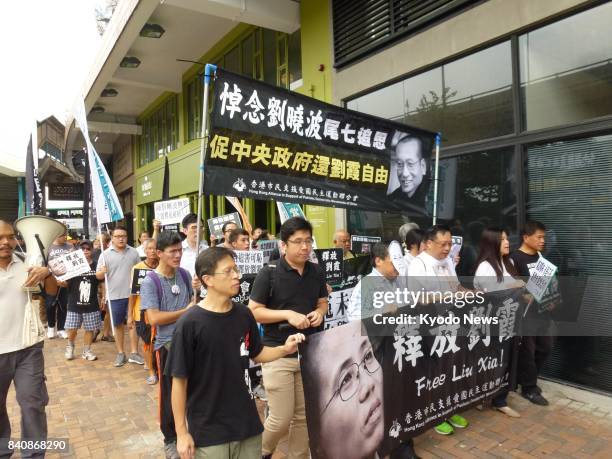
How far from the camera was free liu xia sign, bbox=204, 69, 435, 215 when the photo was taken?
135 inches

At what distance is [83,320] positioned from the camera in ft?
21.9

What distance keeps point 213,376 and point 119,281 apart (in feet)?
15.0

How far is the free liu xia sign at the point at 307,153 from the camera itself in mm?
3441

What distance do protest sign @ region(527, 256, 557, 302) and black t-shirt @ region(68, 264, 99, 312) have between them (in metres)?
6.20

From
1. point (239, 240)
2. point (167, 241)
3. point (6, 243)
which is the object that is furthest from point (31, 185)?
point (167, 241)

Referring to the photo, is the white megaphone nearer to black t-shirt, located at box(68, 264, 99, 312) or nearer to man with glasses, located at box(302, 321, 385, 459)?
man with glasses, located at box(302, 321, 385, 459)

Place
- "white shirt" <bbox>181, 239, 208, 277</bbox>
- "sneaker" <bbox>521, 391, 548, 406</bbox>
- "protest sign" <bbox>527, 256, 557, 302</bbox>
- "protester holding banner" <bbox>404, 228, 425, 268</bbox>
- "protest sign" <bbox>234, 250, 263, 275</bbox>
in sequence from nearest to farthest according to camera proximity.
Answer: "protest sign" <bbox>527, 256, 557, 302</bbox>
"sneaker" <bbox>521, 391, 548, 406</bbox>
"protester holding banner" <bbox>404, 228, 425, 268</bbox>
"protest sign" <bbox>234, 250, 263, 275</bbox>
"white shirt" <bbox>181, 239, 208, 277</bbox>

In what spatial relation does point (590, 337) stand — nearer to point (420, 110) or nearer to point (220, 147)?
point (420, 110)

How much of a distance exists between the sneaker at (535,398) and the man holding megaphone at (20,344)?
4.60 meters

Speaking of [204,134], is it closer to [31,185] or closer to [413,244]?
[413,244]

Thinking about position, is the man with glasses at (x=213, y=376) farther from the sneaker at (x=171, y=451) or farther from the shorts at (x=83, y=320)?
the shorts at (x=83, y=320)

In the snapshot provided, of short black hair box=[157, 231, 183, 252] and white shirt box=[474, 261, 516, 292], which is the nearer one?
short black hair box=[157, 231, 183, 252]

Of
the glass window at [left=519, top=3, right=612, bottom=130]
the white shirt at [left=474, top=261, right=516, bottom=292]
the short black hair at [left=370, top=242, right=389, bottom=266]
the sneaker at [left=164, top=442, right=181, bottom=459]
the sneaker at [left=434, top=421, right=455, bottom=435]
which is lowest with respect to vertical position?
the sneaker at [left=434, top=421, right=455, bottom=435]

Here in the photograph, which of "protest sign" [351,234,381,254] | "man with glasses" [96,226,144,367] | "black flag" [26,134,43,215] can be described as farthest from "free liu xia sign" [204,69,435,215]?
"black flag" [26,134,43,215]
